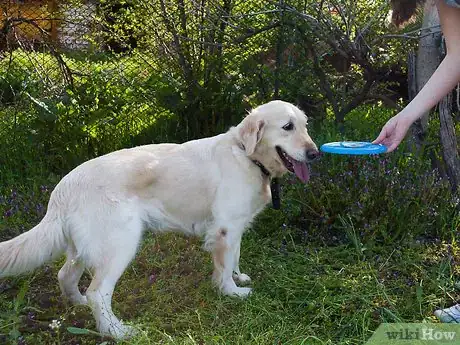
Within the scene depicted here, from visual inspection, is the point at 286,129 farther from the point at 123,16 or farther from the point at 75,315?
the point at 123,16

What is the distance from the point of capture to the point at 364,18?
5.05 metres

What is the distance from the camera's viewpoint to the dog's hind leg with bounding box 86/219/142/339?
291cm

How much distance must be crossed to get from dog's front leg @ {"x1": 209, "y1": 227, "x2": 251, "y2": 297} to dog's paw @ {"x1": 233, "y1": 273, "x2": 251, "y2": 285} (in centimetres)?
19

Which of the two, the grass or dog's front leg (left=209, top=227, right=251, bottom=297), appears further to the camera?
dog's front leg (left=209, top=227, right=251, bottom=297)

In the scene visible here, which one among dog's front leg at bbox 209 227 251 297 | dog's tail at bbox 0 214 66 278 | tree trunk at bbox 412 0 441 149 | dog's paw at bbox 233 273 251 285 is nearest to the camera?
dog's tail at bbox 0 214 66 278

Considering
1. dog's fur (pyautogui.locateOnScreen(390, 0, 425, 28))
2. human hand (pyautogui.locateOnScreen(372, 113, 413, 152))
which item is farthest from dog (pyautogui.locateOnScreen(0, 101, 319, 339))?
dog's fur (pyautogui.locateOnScreen(390, 0, 425, 28))

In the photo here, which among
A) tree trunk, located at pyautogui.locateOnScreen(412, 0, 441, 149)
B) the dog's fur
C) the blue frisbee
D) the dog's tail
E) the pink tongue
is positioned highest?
the dog's fur

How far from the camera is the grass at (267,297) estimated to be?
2.88 metres

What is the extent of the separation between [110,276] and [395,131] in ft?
5.51

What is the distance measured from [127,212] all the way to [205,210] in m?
0.53

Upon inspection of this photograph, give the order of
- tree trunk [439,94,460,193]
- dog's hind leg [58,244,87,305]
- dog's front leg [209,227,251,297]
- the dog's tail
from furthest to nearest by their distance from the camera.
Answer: tree trunk [439,94,460,193] < dog's front leg [209,227,251,297] < dog's hind leg [58,244,87,305] < the dog's tail

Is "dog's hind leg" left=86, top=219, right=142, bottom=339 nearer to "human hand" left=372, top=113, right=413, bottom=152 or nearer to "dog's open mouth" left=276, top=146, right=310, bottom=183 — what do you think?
"dog's open mouth" left=276, top=146, right=310, bottom=183

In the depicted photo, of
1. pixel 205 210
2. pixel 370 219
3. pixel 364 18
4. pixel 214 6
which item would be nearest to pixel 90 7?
pixel 214 6

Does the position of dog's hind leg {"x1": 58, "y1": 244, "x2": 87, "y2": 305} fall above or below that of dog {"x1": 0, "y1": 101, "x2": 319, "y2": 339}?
below
